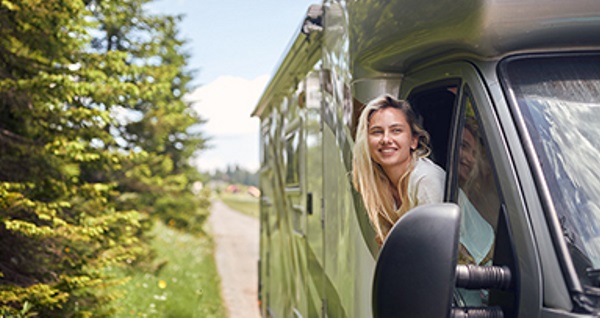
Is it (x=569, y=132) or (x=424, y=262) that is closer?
(x=424, y=262)

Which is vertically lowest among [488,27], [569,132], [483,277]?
[483,277]

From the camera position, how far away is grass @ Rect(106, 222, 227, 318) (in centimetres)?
883

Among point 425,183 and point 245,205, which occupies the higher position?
point 425,183

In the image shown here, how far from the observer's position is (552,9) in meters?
2.20

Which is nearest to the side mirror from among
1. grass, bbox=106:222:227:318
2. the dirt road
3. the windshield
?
the windshield

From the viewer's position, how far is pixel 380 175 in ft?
8.99

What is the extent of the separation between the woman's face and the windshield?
494 mm

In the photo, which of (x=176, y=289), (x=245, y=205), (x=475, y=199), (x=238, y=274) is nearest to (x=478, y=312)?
(x=475, y=199)

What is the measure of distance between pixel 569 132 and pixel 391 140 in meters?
0.69

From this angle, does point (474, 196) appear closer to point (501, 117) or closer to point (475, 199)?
point (475, 199)

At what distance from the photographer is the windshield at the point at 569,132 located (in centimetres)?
203

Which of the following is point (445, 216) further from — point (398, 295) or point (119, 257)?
point (119, 257)

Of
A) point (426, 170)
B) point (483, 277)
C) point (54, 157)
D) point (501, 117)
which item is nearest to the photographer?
point (483, 277)

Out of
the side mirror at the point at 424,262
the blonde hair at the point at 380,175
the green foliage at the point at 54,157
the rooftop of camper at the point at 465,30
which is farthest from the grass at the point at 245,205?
the side mirror at the point at 424,262
